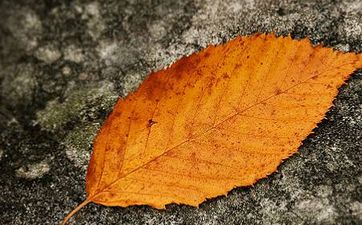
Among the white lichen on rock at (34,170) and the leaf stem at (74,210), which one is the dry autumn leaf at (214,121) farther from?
the white lichen on rock at (34,170)

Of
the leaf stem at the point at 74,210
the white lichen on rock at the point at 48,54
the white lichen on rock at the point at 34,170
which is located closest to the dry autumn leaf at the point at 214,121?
the leaf stem at the point at 74,210

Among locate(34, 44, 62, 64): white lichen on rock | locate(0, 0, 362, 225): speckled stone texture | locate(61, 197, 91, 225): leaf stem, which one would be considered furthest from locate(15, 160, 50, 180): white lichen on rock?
locate(34, 44, 62, 64): white lichen on rock

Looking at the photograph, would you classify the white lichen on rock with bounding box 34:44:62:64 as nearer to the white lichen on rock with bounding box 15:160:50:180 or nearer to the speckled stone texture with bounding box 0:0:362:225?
the speckled stone texture with bounding box 0:0:362:225

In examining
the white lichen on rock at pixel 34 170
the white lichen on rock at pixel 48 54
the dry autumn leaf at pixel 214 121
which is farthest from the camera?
the white lichen on rock at pixel 48 54

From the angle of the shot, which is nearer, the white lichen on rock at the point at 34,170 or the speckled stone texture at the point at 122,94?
the speckled stone texture at the point at 122,94

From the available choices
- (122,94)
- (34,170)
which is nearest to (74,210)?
(34,170)

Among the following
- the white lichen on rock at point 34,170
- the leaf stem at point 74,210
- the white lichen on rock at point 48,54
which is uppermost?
the white lichen on rock at point 48,54

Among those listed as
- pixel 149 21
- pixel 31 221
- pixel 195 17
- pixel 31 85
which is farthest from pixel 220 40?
pixel 31 221
